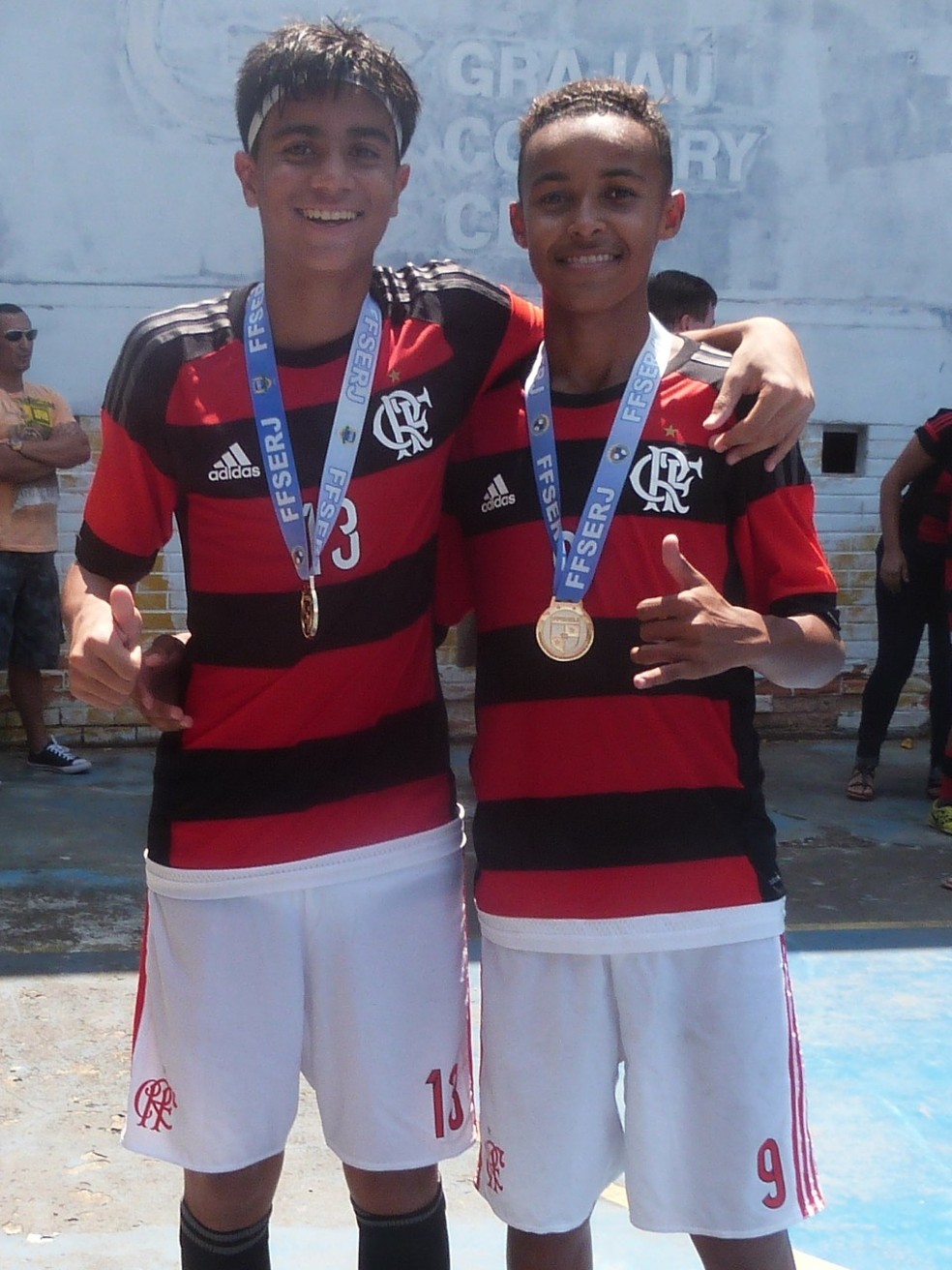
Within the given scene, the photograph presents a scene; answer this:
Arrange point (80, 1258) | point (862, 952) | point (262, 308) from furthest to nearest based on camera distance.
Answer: point (862, 952) < point (80, 1258) < point (262, 308)

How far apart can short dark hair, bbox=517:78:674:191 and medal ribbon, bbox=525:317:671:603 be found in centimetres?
33

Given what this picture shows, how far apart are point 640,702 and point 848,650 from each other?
5468 mm

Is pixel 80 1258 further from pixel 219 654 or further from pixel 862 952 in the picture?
pixel 862 952

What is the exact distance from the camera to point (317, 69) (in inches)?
80.6

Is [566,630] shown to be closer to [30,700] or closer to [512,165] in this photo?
[30,700]

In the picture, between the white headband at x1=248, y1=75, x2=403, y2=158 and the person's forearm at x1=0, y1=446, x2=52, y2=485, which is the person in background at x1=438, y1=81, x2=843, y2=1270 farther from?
the person's forearm at x1=0, y1=446, x2=52, y2=485

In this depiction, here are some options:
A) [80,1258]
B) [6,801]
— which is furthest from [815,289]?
[80,1258]

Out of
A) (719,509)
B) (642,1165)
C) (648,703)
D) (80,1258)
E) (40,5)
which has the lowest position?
(80,1258)

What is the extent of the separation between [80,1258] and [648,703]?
1602mm

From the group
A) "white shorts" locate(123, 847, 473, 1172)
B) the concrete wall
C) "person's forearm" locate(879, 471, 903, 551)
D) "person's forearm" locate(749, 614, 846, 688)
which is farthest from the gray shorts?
"person's forearm" locate(749, 614, 846, 688)

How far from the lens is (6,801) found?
5.99 m

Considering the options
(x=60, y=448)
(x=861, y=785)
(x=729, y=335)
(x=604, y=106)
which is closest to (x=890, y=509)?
(x=861, y=785)

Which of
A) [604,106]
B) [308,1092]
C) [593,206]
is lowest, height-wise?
[308,1092]

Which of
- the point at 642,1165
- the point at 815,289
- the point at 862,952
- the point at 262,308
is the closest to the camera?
the point at 642,1165
